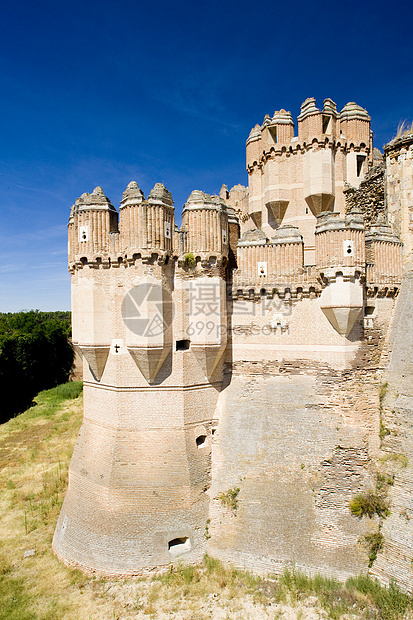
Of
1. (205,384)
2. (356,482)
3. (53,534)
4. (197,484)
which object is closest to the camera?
(356,482)

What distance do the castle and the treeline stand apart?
22.3 meters

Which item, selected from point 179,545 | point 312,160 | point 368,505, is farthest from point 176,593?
point 312,160

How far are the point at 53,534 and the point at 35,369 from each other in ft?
90.5

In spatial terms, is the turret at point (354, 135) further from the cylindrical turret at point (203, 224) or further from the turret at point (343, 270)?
the cylindrical turret at point (203, 224)

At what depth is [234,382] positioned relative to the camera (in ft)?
45.2

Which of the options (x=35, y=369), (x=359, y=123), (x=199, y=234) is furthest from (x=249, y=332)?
(x=35, y=369)

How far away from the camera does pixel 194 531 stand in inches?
484

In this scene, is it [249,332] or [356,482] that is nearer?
[356,482]

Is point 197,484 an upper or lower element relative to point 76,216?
lower

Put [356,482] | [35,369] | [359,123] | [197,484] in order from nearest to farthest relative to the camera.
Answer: [356,482], [197,484], [359,123], [35,369]

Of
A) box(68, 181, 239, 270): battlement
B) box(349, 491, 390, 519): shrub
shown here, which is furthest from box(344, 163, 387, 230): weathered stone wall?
box(349, 491, 390, 519): shrub

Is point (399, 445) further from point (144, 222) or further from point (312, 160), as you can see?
point (312, 160)

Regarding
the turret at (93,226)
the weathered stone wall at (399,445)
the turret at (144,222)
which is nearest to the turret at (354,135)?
the weathered stone wall at (399,445)

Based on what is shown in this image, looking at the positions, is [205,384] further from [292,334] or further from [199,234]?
[199,234]
